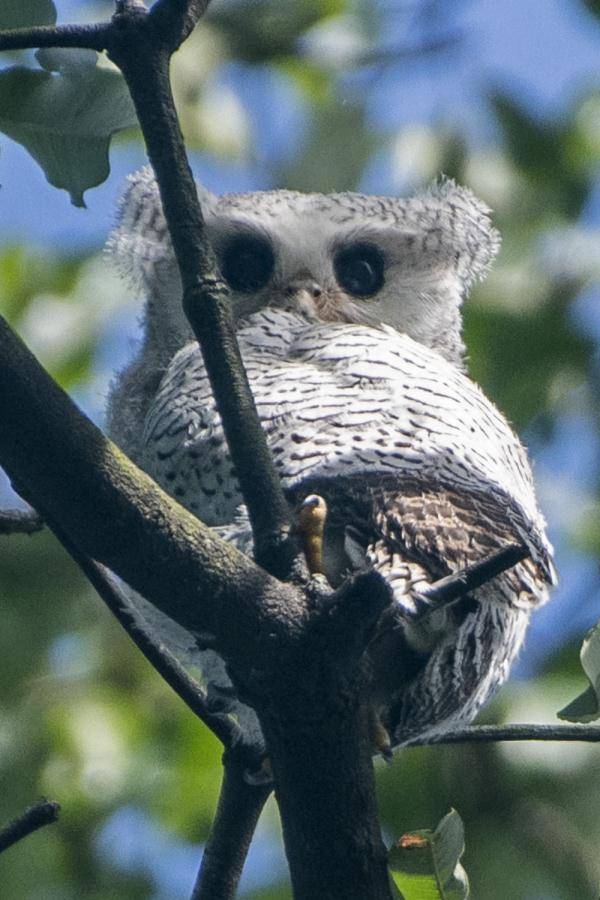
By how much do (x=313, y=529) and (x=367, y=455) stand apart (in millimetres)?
281

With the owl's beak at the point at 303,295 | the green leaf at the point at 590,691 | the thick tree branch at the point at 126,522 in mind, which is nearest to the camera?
the thick tree branch at the point at 126,522

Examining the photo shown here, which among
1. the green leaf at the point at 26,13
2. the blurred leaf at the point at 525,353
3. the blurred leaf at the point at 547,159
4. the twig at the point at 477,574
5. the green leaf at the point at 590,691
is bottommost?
the green leaf at the point at 590,691

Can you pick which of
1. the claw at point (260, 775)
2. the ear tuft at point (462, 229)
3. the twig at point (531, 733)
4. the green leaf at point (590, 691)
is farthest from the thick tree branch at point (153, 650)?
the ear tuft at point (462, 229)

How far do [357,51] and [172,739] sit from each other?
1.96 meters

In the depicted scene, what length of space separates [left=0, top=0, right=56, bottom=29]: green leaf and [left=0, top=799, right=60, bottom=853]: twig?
928mm

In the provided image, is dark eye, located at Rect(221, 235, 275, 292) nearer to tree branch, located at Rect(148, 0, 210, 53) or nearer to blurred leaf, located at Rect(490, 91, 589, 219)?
blurred leaf, located at Rect(490, 91, 589, 219)

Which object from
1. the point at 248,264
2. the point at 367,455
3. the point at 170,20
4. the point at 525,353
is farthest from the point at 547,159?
the point at 170,20

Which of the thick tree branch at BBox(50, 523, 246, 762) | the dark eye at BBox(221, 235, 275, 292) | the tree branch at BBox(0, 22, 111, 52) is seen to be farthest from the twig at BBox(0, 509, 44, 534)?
the dark eye at BBox(221, 235, 275, 292)

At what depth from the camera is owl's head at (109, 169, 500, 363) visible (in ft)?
10.5

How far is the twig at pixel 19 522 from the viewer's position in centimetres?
195

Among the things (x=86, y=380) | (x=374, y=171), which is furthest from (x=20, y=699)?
(x=374, y=171)

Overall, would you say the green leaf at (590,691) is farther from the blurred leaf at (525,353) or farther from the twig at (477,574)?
the blurred leaf at (525,353)

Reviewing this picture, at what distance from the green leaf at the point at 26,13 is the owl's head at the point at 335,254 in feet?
4.22

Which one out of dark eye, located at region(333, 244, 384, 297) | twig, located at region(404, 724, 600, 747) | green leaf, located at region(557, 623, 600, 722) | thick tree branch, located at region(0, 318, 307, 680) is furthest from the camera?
dark eye, located at region(333, 244, 384, 297)
